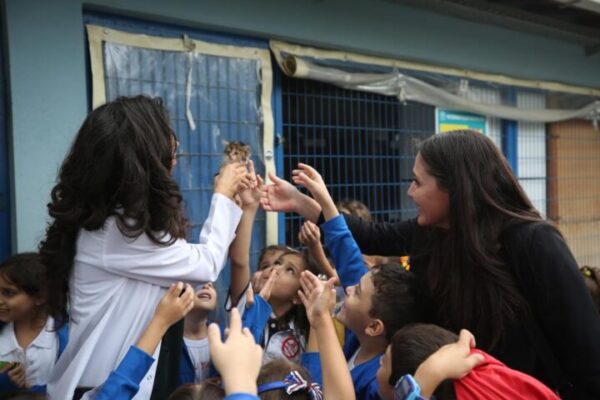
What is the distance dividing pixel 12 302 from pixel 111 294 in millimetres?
934

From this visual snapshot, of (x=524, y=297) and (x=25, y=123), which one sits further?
(x=25, y=123)

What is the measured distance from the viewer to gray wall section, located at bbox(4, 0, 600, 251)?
9.52ft

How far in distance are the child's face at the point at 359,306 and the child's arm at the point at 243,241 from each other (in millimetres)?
440

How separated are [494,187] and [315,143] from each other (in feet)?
9.12

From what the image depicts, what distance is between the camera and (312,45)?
418 cm

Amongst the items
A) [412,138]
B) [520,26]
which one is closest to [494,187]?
[412,138]

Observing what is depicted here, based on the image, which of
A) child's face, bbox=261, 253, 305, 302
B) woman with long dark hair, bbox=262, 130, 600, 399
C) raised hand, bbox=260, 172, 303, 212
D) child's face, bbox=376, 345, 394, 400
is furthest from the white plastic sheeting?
child's face, bbox=376, 345, 394, 400

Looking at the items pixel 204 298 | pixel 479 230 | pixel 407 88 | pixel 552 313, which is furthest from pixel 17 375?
pixel 407 88

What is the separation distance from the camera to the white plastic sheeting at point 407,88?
158 inches

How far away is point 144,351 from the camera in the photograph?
1.52m

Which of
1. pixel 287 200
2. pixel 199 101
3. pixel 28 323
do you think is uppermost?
pixel 199 101

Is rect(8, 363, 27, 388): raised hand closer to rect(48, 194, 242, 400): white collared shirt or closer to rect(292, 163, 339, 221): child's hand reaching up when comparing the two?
rect(48, 194, 242, 400): white collared shirt

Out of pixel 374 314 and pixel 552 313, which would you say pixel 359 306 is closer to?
pixel 374 314

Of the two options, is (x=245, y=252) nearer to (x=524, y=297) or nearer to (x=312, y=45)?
(x=524, y=297)
